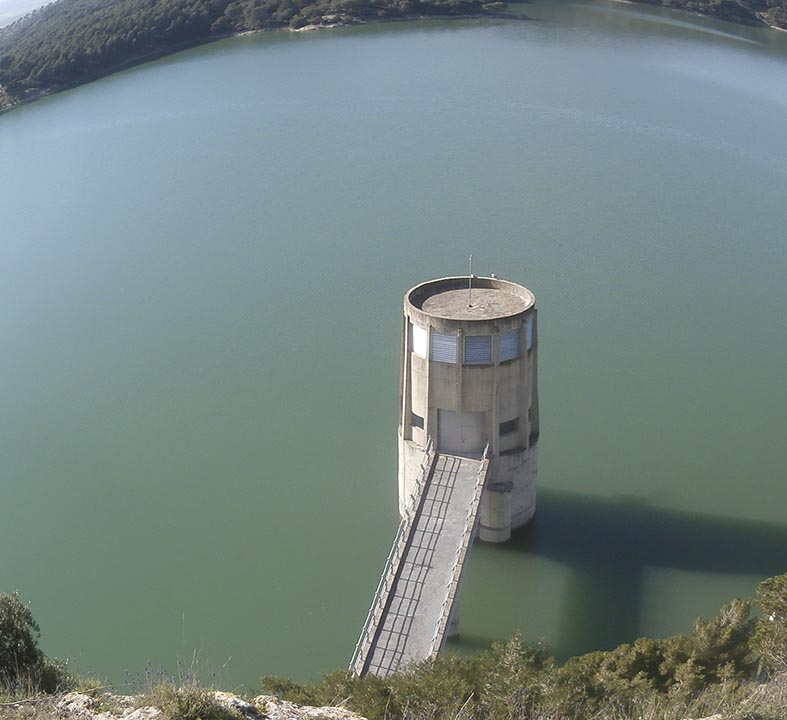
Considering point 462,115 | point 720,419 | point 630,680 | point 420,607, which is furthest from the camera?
point 462,115

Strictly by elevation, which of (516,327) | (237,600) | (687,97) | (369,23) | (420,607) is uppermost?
(369,23)

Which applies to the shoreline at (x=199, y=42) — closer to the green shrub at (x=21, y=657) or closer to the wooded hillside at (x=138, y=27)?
the wooded hillside at (x=138, y=27)

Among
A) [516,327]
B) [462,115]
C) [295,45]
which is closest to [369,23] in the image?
[295,45]

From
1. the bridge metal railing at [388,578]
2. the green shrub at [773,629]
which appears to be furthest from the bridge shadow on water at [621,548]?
the green shrub at [773,629]

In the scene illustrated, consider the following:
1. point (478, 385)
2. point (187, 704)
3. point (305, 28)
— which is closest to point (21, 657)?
point (187, 704)

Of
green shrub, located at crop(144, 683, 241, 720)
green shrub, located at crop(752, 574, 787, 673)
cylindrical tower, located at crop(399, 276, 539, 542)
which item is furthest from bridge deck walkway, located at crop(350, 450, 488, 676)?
green shrub, located at crop(144, 683, 241, 720)

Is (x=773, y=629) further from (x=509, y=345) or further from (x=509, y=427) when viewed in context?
(x=509, y=427)

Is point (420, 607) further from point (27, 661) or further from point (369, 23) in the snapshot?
point (369, 23)
